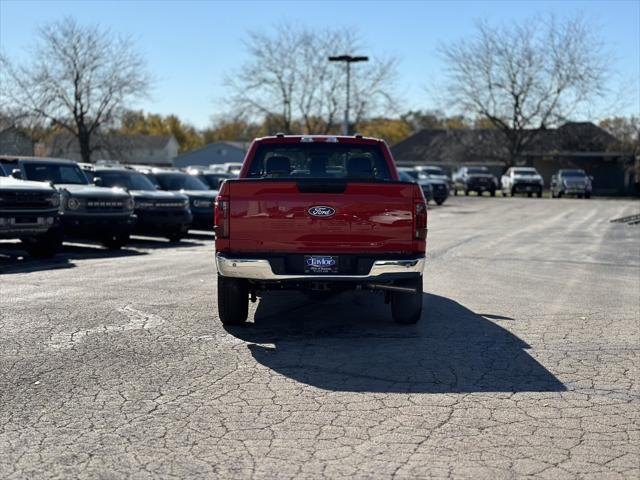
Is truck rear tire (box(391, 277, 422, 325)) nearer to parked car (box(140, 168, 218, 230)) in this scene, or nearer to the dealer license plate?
the dealer license plate

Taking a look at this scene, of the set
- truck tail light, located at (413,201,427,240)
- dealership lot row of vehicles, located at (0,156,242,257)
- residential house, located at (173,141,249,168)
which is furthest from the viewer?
residential house, located at (173,141,249,168)

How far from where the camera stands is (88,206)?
57.3ft

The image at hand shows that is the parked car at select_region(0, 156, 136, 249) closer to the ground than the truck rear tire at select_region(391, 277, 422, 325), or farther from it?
farther from it

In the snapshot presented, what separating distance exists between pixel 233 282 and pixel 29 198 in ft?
26.6

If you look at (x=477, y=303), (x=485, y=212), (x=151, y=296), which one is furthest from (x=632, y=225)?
(x=151, y=296)

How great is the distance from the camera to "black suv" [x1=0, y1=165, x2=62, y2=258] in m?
15.2

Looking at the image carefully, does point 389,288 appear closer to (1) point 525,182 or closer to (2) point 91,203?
(2) point 91,203

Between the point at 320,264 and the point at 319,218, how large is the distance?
435 millimetres

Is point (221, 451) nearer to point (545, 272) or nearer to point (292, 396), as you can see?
point (292, 396)

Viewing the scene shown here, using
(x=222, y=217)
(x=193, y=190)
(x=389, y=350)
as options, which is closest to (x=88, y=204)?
(x=193, y=190)

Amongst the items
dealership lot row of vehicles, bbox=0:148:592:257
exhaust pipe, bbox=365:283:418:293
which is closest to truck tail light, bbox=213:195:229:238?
exhaust pipe, bbox=365:283:418:293

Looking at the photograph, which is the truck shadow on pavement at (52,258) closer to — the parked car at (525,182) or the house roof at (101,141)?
the house roof at (101,141)

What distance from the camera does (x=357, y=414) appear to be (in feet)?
19.1

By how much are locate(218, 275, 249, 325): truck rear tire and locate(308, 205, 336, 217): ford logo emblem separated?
3.59ft
